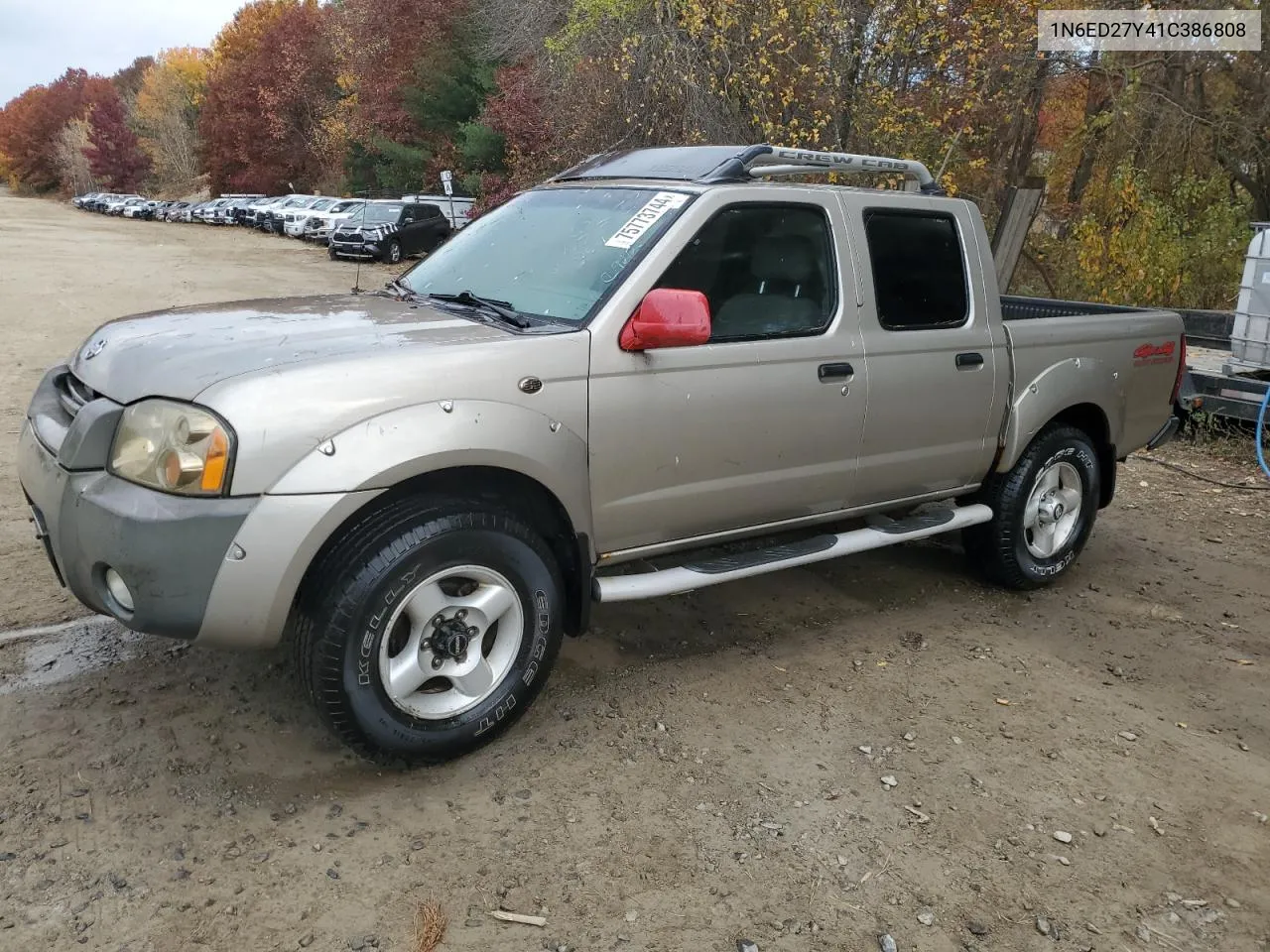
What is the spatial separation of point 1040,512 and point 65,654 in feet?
14.8

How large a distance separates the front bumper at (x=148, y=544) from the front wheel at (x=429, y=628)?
1.14 feet

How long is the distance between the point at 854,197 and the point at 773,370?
0.94 m

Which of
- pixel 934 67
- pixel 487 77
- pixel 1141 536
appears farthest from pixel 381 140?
pixel 1141 536

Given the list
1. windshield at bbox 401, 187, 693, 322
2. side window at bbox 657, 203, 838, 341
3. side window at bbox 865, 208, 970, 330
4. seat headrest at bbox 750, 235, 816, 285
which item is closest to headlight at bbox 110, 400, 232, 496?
windshield at bbox 401, 187, 693, 322

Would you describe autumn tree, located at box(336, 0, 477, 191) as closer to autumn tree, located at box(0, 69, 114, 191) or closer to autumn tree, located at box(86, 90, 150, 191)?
autumn tree, located at box(86, 90, 150, 191)

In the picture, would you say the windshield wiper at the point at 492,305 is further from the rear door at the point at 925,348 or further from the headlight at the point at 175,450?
the rear door at the point at 925,348

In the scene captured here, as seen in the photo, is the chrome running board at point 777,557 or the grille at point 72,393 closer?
the grille at point 72,393

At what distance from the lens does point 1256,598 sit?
5.19 m

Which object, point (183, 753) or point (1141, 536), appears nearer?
point (183, 753)

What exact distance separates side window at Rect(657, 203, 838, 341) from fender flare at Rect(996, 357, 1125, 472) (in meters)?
1.28

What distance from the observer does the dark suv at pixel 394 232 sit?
23.7 metres

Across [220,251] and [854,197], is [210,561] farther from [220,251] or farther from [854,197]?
[220,251]

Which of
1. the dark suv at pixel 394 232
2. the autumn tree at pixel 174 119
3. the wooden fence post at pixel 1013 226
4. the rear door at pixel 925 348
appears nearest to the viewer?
the rear door at pixel 925 348

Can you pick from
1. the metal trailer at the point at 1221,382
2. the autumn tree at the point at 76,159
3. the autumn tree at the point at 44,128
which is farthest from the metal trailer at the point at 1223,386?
the autumn tree at the point at 44,128
